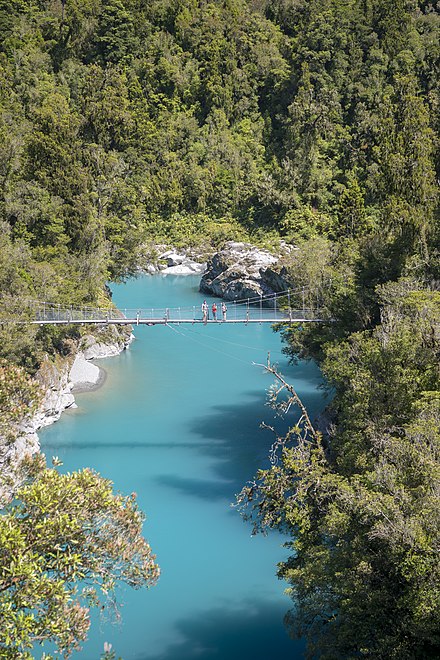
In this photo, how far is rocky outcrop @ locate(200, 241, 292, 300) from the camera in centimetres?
2817

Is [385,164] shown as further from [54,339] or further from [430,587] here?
[430,587]

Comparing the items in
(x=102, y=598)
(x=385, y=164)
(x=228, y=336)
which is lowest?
(x=102, y=598)

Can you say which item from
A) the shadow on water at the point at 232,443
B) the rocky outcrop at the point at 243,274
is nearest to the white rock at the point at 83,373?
the shadow on water at the point at 232,443

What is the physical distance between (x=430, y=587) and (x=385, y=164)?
10419mm

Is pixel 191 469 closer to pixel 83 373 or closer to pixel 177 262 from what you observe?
pixel 83 373

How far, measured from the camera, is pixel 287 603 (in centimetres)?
1024

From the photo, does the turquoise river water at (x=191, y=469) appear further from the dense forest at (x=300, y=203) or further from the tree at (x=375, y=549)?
the tree at (x=375, y=549)

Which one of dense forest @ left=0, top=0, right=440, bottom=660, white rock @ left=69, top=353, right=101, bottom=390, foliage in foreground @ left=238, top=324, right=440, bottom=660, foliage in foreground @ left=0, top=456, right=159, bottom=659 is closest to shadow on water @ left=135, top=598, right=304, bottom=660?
dense forest @ left=0, top=0, right=440, bottom=660

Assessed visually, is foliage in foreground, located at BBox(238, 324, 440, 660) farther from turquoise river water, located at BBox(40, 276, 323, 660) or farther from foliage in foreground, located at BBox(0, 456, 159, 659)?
foliage in foreground, located at BBox(0, 456, 159, 659)

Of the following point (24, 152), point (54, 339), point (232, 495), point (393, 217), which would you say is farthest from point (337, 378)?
point (24, 152)

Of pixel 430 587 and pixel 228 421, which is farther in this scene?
pixel 228 421

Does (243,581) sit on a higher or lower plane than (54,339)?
lower

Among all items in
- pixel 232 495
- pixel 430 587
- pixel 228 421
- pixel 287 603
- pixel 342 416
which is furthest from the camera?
pixel 228 421

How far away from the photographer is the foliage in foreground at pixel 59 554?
498 cm
